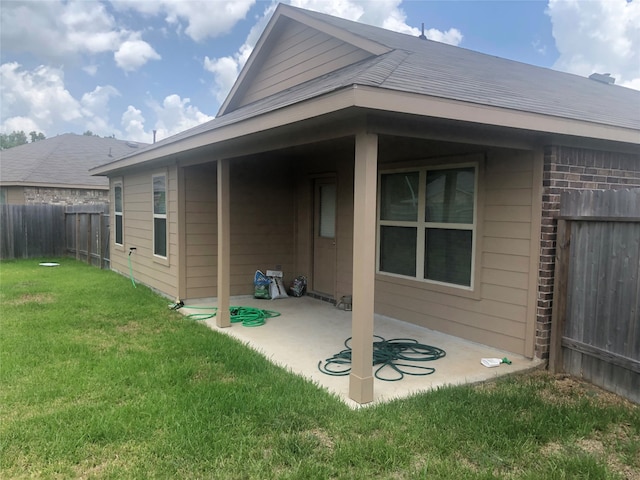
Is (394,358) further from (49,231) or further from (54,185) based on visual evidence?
(54,185)

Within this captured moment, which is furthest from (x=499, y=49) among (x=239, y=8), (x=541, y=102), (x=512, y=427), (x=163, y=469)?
(x=163, y=469)

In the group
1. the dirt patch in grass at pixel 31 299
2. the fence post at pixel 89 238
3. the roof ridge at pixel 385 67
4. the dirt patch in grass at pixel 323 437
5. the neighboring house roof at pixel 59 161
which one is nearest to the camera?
the dirt patch in grass at pixel 323 437

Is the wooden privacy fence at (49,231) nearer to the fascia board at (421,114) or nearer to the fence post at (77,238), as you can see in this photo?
the fence post at (77,238)

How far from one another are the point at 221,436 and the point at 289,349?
2.08 meters

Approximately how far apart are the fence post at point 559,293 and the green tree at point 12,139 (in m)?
58.2

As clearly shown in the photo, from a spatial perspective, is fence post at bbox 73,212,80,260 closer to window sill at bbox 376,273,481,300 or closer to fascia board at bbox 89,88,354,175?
fascia board at bbox 89,88,354,175

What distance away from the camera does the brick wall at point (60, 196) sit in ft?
52.6

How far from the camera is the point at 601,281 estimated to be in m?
4.05

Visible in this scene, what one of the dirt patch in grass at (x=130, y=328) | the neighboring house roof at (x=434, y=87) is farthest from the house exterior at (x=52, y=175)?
the dirt patch in grass at (x=130, y=328)

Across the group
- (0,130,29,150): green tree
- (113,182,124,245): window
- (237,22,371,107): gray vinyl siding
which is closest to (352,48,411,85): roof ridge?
(237,22,371,107): gray vinyl siding

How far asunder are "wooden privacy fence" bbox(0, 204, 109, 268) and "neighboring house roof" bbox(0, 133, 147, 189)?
1633 millimetres

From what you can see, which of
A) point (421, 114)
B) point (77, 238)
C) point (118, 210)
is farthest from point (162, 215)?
point (77, 238)

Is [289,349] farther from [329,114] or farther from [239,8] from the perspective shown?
[239,8]

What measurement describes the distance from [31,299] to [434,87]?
7008 millimetres
